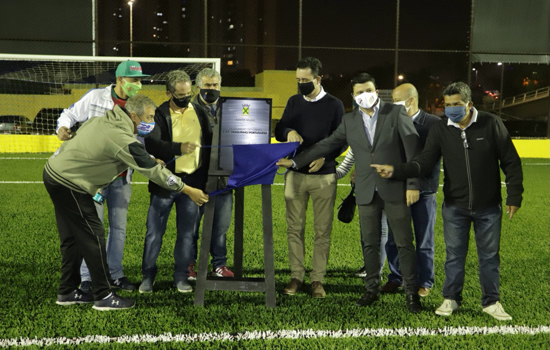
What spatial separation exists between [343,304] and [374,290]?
0.92ft

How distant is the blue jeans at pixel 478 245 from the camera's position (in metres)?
4.57

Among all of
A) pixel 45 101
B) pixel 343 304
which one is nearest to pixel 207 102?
pixel 343 304

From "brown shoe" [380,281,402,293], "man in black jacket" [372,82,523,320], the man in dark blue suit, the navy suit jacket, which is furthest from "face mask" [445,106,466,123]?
"brown shoe" [380,281,402,293]

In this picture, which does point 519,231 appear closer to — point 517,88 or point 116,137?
point 116,137

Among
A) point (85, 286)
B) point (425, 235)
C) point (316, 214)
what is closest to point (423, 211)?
point (425, 235)

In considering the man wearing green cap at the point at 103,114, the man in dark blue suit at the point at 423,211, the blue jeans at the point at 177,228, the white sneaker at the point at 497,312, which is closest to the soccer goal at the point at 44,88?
the man wearing green cap at the point at 103,114

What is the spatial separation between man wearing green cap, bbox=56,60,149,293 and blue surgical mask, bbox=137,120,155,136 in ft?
1.46

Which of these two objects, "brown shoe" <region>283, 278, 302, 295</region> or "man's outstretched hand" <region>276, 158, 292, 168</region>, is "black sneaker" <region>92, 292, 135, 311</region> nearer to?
"brown shoe" <region>283, 278, 302, 295</region>

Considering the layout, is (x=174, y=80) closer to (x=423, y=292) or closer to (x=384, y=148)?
(x=384, y=148)

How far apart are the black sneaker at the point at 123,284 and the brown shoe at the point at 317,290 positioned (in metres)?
1.57

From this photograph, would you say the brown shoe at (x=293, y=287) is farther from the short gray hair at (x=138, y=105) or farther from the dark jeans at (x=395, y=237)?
the short gray hair at (x=138, y=105)

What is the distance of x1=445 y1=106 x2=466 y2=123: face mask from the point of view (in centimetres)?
450

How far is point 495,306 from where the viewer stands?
471 centimetres

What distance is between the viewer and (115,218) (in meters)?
5.30
